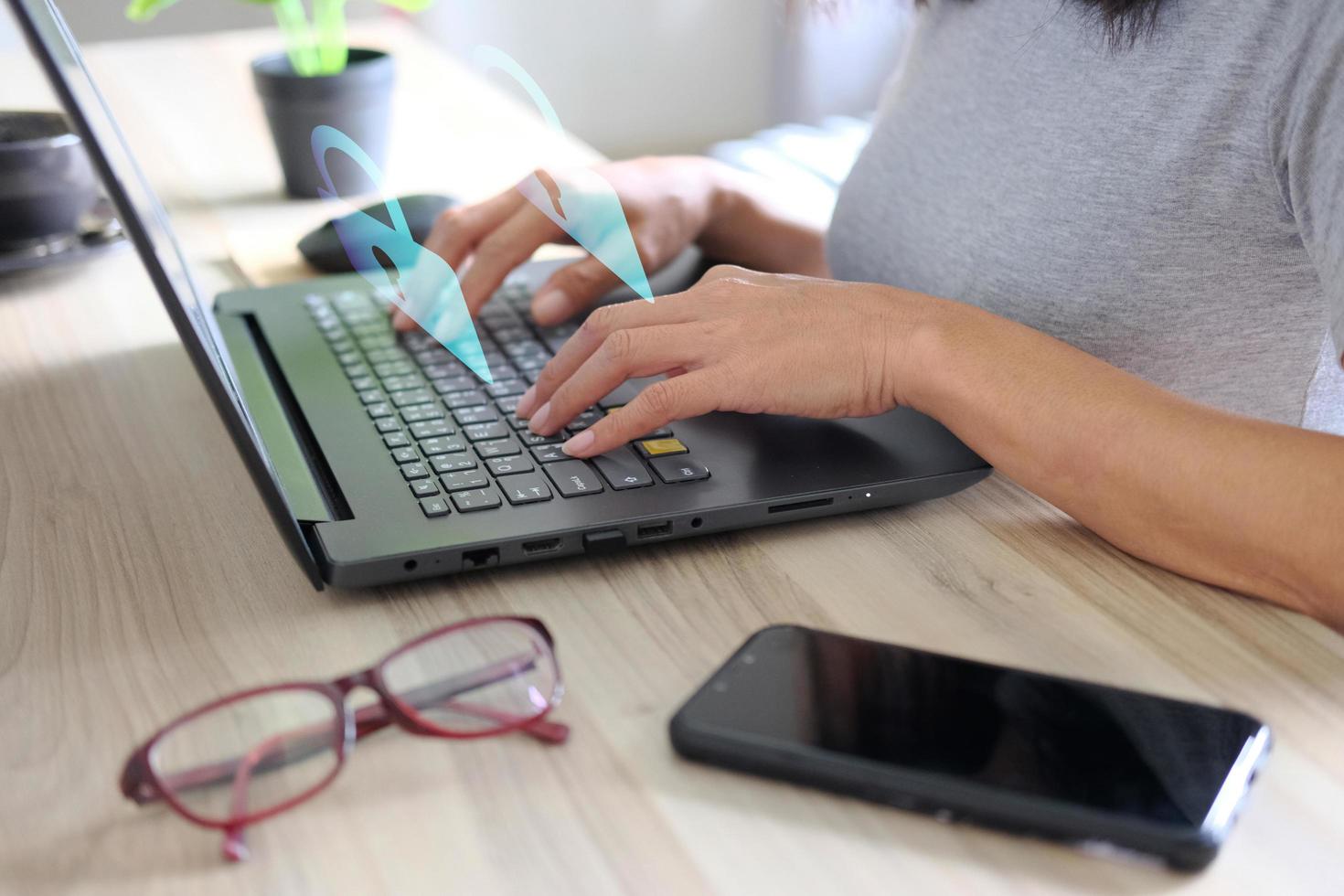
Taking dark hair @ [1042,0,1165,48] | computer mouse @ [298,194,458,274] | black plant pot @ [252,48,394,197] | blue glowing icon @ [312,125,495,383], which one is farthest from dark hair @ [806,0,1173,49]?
black plant pot @ [252,48,394,197]

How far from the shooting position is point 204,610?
22.8 inches

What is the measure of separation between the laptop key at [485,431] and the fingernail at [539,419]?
0.05 feet

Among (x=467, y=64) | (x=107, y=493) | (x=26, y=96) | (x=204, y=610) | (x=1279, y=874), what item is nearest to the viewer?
(x=1279, y=874)

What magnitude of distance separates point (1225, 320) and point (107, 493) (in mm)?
653

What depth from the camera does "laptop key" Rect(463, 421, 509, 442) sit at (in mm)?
687

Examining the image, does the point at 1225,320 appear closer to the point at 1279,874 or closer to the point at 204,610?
the point at 1279,874

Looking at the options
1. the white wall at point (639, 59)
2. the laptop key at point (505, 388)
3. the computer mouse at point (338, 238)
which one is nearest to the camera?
the laptop key at point (505, 388)

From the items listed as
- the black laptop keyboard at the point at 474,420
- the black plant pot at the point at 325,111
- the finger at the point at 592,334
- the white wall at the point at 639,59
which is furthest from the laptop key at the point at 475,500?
the white wall at the point at 639,59

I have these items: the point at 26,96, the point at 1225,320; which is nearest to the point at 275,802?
the point at 1225,320

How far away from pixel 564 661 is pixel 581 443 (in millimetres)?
149

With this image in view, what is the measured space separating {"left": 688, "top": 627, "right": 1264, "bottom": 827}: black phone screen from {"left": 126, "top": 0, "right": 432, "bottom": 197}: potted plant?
788 mm

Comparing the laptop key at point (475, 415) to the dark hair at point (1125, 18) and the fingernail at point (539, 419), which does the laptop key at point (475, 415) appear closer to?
the fingernail at point (539, 419)

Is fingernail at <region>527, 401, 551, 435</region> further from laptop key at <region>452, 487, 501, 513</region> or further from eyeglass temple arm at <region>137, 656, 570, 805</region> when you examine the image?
eyeglass temple arm at <region>137, 656, 570, 805</region>

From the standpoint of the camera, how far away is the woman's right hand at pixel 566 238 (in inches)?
35.4
